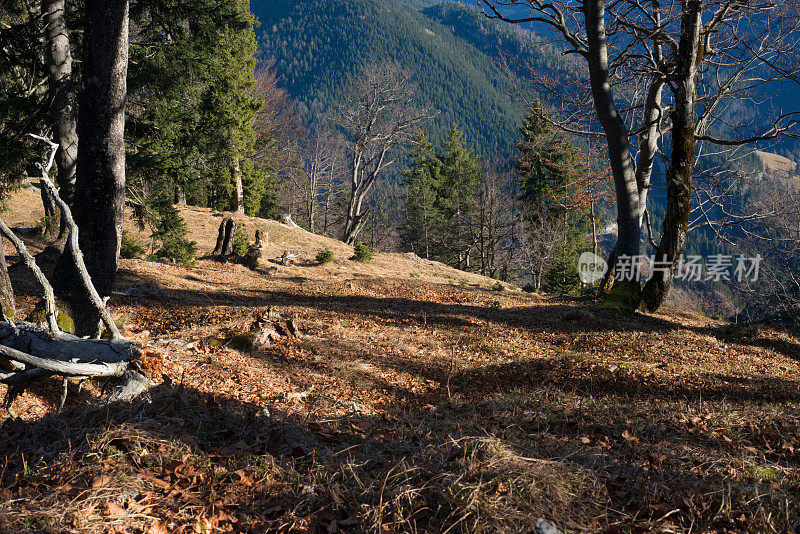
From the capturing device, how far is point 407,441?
310cm

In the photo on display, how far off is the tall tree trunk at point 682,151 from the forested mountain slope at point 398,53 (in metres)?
106

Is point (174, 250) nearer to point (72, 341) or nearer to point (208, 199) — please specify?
point (72, 341)

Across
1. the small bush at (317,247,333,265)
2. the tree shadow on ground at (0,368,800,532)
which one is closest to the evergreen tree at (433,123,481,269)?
the small bush at (317,247,333,265)

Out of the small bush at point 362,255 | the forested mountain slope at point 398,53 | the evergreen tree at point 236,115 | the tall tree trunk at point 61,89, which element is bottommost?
the small bush at point 362,255

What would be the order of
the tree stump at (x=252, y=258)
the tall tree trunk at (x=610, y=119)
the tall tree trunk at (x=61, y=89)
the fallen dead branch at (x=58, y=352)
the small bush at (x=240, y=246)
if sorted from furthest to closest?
the small bush at (x=240, y=246), the tree stump at (x=252, y=258), the tall tree trunk at (x=610, y=119), the tall tree trunk at (x=61, y=89), the fallen dead branch at (x=58, y=352)

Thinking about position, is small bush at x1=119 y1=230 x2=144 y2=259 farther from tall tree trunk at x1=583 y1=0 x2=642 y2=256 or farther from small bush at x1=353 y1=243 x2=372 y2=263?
tall tree trunk at x1=583 y1=0 x2=642 y2=256

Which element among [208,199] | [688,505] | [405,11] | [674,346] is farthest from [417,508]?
[405,11]

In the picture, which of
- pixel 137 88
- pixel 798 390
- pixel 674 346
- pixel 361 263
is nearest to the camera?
pixel 798 390

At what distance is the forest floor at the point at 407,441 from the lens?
2.15m

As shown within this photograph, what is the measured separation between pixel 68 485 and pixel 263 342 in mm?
4936

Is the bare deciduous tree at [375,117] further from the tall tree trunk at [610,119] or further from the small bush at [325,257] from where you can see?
the tall tree trunk at [610,119]

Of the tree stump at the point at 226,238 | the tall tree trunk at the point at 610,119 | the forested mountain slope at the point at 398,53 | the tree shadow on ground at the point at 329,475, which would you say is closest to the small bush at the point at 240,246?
the tree stump at the point at 226,238

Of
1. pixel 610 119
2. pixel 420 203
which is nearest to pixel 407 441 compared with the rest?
pixel 610 119

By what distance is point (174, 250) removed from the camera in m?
12.1
